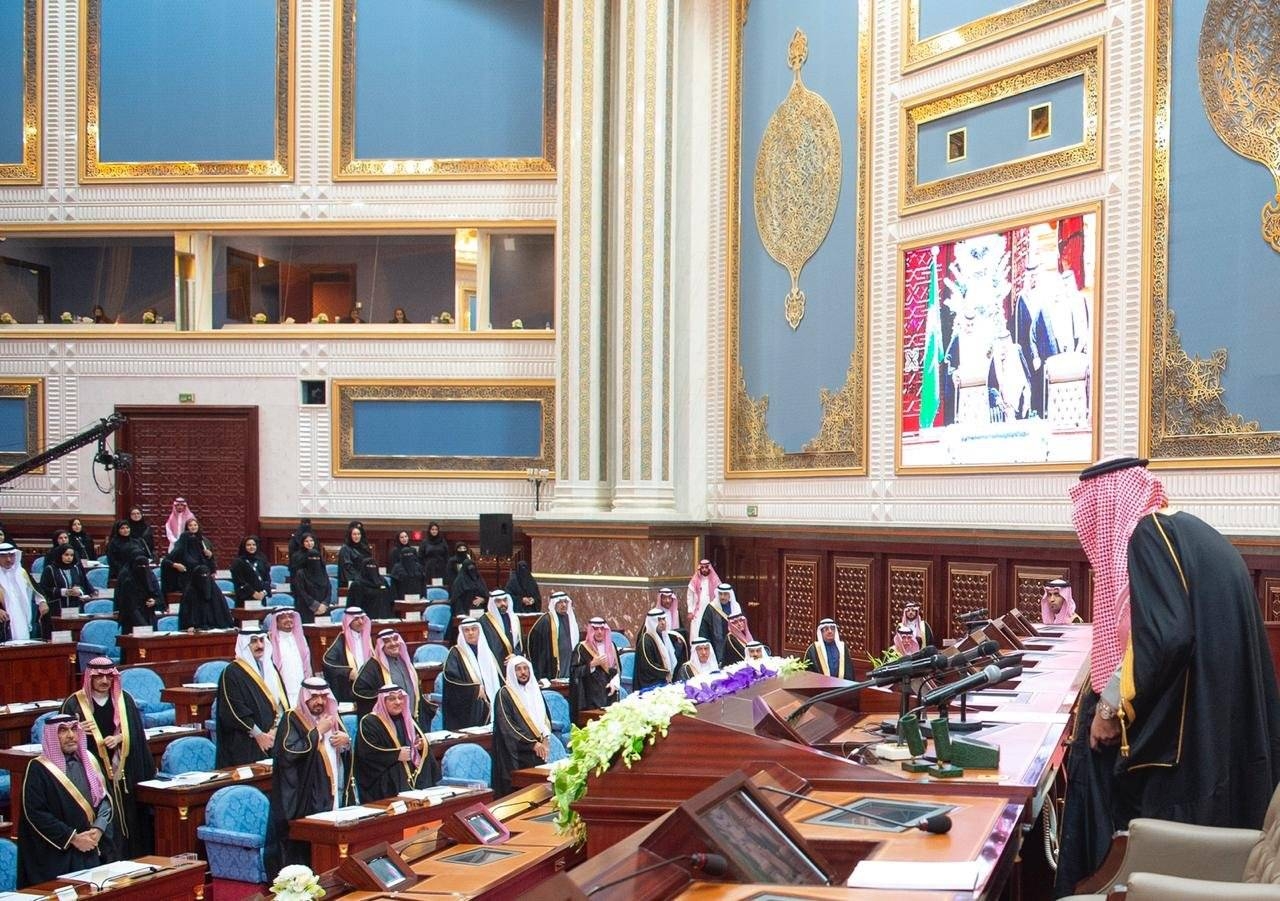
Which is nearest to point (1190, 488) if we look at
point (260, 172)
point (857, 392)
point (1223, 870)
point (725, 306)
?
point (857, 392)

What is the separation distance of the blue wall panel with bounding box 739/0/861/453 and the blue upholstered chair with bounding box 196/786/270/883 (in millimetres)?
9332

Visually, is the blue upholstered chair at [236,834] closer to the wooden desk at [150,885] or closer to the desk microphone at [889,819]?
the wooden desk at [150,885]

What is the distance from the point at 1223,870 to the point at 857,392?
11.3 meters

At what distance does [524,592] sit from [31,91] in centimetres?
1072

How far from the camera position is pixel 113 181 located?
1988 cm

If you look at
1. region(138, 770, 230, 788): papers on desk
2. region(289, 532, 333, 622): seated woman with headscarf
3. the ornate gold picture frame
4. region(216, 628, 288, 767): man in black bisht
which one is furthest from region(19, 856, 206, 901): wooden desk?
the ornate gold picture frame

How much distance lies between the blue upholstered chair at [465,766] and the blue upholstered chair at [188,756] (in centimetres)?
149

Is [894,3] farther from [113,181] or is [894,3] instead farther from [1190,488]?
[113,181]

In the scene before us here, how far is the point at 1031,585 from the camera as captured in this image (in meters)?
12.7

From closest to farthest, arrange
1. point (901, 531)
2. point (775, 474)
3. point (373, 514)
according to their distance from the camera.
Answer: point (901, 531)
point (775, 474)
point (373, 514)

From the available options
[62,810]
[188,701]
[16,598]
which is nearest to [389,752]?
[62,810]

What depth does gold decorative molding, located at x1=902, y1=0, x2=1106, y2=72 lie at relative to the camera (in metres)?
12.6

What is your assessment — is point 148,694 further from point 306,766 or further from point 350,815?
point 350,815

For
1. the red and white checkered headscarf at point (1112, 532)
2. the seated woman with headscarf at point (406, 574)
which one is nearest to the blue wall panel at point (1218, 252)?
the red and white checkered headscarf at point (1112, 532)
